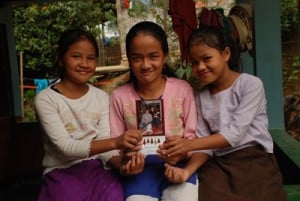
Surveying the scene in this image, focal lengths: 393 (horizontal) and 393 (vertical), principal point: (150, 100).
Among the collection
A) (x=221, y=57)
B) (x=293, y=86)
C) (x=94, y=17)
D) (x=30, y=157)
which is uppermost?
(x=94, y=17)

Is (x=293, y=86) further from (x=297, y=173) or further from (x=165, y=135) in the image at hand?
(x=165, y=135)

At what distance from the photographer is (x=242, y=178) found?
6.21ft

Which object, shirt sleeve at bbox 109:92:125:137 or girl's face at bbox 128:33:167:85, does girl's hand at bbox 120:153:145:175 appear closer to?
shirt sleeve at bbox 109:92:125:137

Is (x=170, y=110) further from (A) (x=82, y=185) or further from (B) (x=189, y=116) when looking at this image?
(A) (x=82, y=185)

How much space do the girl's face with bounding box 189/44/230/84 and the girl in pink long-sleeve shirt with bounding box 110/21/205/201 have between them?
15cm

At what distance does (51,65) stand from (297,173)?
398 centimetres

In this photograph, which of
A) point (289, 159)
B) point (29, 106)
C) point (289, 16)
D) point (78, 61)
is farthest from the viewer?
point (289, 16)

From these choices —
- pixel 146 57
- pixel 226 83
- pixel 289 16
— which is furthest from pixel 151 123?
pixel 289 16

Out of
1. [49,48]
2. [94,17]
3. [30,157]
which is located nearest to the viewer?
[30,157]

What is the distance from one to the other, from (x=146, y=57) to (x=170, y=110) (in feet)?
0.97

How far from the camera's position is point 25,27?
6000 mm

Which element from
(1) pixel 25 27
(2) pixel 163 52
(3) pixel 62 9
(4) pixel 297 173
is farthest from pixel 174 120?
(1) pixel 25 27

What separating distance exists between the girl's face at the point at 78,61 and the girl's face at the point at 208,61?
554 mm

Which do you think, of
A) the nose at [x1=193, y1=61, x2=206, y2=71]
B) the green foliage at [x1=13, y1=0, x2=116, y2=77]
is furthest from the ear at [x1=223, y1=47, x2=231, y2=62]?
the green foliage at [x1=13, y1=0, x2=116, y2=77]
